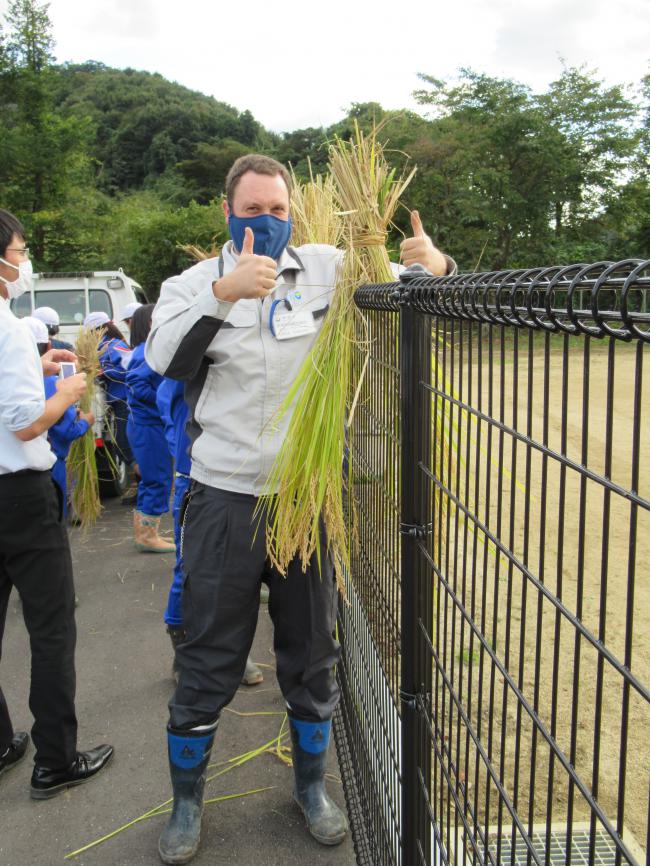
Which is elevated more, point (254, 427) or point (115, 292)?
point (115, 292)

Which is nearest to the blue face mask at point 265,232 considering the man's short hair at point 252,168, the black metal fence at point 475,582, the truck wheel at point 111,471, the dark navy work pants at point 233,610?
the man's short hair at point 252,168

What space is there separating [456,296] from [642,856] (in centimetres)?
213

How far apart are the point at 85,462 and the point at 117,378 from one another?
0.92 metres

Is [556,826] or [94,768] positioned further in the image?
[94,768]

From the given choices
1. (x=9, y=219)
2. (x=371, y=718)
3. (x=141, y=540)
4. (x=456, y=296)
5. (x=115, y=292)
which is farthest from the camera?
(x=115, y=292)

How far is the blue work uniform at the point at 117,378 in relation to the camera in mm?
6562

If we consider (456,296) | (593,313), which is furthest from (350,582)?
(593,313)

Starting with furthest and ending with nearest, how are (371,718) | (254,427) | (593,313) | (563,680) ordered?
→ (563,680), (371,718), (254,427), (593,313)

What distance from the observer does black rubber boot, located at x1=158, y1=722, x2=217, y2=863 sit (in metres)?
2.59

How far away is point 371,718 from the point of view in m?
2.69

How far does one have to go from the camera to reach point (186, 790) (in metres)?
2.66

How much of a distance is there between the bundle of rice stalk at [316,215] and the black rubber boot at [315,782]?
5.71ft

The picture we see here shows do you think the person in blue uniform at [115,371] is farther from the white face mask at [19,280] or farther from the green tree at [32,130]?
the green tree at [32,130]

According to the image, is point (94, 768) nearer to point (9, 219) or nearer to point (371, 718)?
point (371, 718)
